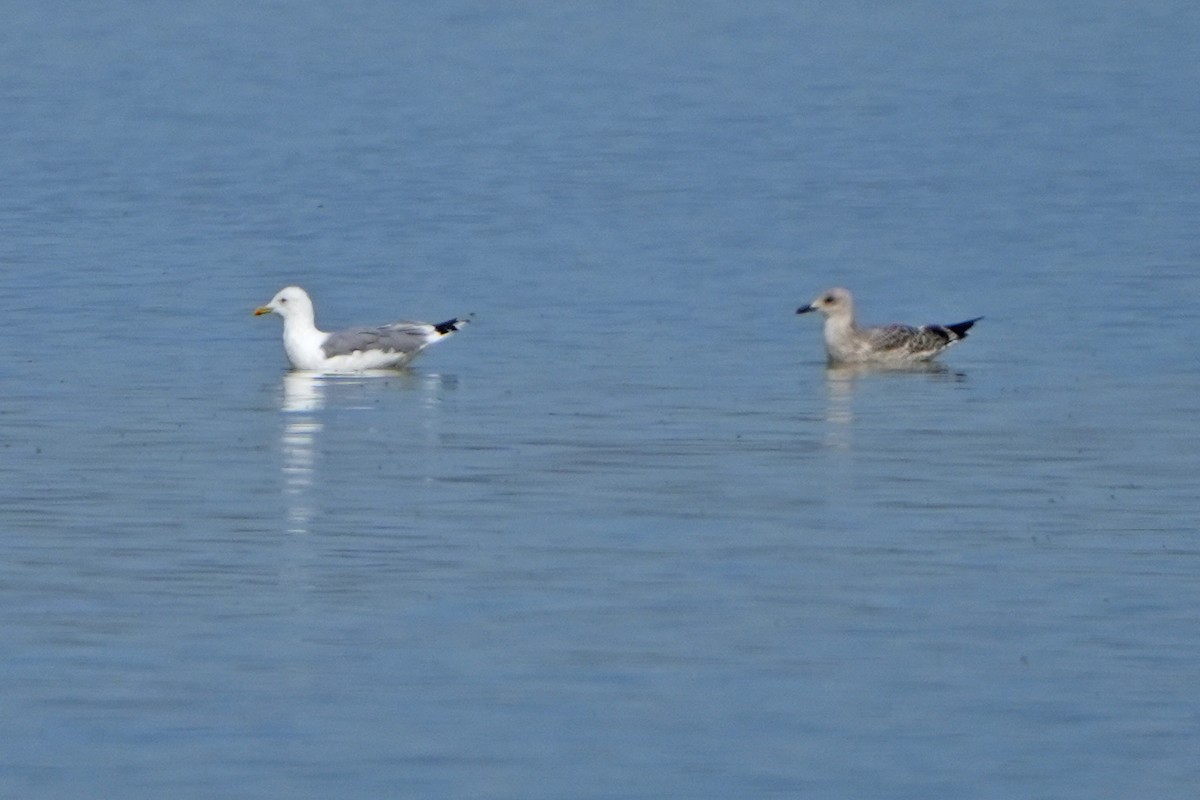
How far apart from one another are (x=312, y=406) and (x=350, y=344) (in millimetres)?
1646

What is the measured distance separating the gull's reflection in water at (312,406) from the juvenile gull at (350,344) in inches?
2.9

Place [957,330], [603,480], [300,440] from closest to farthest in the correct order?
[603,480], [300,440], [957,330]

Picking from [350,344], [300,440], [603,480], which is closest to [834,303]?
[350,344]

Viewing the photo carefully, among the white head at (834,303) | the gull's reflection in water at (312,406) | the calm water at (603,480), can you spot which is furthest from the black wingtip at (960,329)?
the gull's reflection in water at (312,406)

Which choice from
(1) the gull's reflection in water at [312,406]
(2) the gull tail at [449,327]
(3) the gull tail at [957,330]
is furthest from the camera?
(3) the gull tail at [957,330]

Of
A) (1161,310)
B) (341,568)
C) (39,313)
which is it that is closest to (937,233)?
(1161,310)

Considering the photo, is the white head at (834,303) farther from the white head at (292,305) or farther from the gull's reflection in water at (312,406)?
the white head at (292,305)

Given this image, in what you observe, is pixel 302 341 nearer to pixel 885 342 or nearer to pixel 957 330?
pixel 885 342

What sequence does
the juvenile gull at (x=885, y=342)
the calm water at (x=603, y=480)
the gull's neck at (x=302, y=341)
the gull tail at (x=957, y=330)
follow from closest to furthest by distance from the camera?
the calm water at (x=603, y=480)
the gull's neck at (x=302, y=341)
the juvenile gull at (x=885, y=342)
the gull tail at (x=957, y=330)

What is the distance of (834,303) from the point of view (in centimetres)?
1958

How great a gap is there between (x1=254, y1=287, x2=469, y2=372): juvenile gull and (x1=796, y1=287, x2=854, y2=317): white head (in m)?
2.76

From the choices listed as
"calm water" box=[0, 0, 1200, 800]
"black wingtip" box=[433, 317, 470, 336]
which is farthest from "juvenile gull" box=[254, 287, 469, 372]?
"calm water" box=[0, 0, 1200, 800]

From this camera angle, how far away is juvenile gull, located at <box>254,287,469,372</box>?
1850 centimetres

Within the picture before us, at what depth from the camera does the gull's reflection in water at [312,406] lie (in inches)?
535
